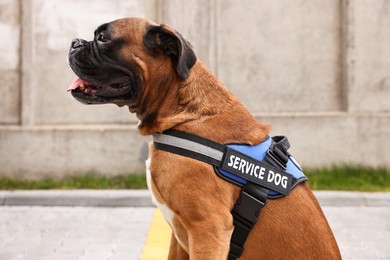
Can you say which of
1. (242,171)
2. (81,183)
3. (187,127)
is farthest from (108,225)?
(242,171)

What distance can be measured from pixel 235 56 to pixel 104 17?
7.48 feet

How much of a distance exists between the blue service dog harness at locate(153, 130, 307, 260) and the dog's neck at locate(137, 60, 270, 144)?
0.05 m

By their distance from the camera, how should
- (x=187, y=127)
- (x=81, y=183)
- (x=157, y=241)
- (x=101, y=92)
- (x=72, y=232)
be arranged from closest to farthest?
(x=187, y=127) < (x=101, y=92) < (x=157, y=241) < (x=72, y=232) < (x=81, y=183)

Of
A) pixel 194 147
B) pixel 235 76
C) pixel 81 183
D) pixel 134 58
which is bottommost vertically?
pixel 81 183

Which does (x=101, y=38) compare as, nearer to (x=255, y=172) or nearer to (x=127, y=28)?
(x=127, y=28)

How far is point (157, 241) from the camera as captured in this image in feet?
16.3

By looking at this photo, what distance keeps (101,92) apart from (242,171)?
0.85m

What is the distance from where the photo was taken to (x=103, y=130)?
332 inches

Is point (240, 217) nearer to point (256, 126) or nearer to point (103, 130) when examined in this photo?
point (256, 126)

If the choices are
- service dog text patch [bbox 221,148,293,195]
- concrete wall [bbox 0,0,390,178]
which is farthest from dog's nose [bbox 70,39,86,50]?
concrete wall [bbox 0,0,390,178]

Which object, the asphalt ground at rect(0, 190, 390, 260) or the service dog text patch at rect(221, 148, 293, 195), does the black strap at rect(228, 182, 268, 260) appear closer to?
the service dog text patch at rect(221, 148, 293, 195)

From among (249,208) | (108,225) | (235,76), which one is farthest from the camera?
(235,76)

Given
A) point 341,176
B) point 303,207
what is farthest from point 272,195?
point 341,176

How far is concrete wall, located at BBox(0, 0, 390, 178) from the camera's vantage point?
841 cm
